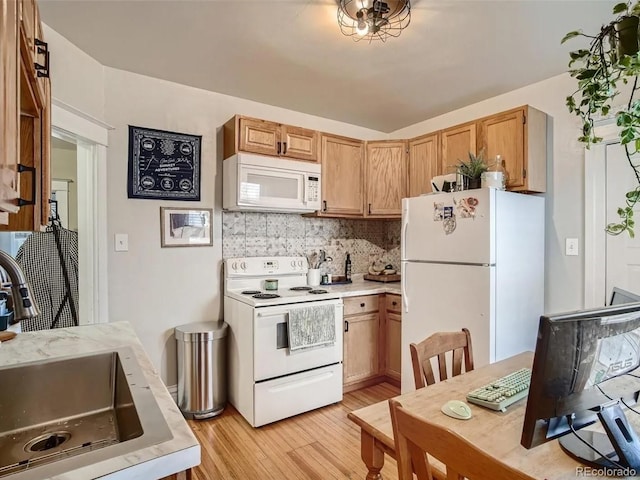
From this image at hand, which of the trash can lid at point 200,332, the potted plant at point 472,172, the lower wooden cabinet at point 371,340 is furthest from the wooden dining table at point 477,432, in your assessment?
the trash can lid at point 200,332

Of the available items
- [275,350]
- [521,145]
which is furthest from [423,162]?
[275,350]

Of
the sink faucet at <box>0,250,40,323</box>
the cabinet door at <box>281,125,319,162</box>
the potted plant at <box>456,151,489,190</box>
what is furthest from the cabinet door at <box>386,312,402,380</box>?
the sink faucet at <box>0,250,40,323</box>

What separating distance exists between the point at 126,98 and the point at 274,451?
2.66m

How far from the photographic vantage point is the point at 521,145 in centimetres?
257

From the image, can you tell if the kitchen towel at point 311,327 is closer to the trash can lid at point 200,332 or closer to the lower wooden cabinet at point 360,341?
the lower wooden cabinet at point 360,341

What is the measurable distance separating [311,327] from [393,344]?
0.92m

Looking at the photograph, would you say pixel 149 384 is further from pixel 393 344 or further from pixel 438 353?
pixel 393 344

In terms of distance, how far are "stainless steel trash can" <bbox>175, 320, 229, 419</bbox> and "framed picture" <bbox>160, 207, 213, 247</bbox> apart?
0.69 metres

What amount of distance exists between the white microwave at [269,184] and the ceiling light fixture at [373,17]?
113 centimetres

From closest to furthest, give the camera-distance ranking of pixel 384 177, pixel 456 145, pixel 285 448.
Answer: pixel 285 448 → pixel 456 145 → pixel 384 177

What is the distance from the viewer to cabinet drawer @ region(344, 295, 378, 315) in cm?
298

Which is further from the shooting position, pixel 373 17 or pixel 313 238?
pixel 313 238

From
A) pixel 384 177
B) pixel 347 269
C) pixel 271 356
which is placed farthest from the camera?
pixel 347 269

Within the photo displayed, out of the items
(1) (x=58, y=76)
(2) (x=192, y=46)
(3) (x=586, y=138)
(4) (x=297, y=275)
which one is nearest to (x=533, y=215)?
(3) (x=586, y=138)
